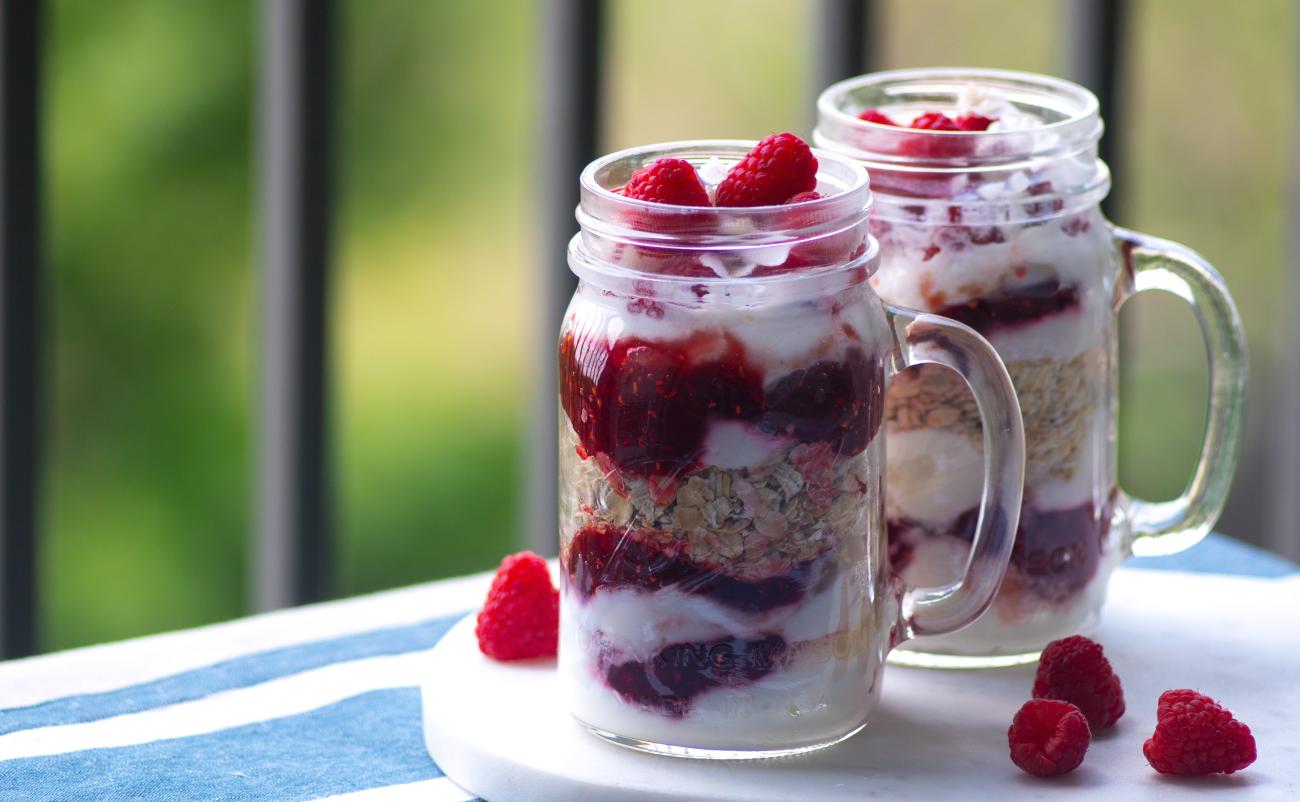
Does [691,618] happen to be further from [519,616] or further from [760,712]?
[519,616]

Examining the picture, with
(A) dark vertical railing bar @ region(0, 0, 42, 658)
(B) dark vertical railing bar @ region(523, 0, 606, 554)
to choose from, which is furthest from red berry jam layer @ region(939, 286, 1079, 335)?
(A) dark vertical railing bar @ region(0, 0, 42, 658)

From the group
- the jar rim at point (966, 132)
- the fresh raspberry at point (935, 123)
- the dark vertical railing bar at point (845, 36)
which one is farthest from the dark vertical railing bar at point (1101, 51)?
the fresh raspberry at point (935, 123)

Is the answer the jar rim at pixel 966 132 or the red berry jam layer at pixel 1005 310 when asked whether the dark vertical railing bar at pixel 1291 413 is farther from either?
the red berry jam layer at pixel 1005 310

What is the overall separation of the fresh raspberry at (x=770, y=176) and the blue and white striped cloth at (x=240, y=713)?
31 cm

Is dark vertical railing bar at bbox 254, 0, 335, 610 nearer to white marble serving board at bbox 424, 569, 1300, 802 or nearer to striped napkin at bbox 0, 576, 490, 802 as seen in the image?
striped napkin at bbox 0, 576, 490, 802

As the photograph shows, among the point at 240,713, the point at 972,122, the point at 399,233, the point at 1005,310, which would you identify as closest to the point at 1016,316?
the point at 1005,310

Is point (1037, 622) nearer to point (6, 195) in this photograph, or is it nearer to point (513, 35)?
point (6, 195)

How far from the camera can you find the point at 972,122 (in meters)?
0.87

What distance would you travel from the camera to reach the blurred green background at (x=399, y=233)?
244cm

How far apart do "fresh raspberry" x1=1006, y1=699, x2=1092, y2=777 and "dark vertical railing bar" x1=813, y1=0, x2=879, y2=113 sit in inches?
35.7

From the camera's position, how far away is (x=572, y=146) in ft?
5.12

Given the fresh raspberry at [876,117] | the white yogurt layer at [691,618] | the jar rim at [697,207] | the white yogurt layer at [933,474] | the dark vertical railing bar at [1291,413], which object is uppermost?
the fresh raspberry at [876,117]

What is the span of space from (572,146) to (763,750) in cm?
90

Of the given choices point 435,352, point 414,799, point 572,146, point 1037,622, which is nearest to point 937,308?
point 1037,622
